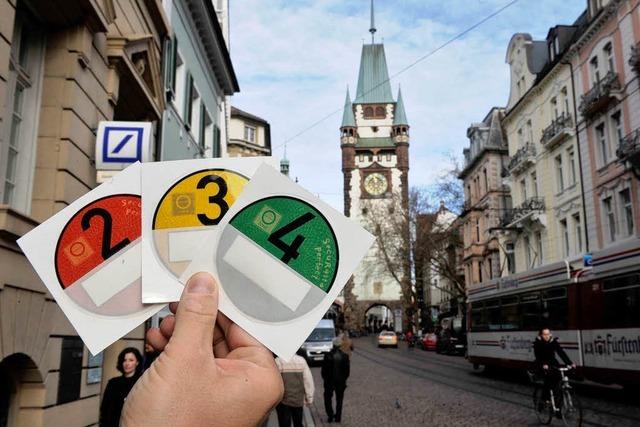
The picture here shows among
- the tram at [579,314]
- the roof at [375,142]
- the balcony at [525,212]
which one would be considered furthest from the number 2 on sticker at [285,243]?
the roof at [375,142]

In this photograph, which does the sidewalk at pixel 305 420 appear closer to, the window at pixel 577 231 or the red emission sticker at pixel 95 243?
the red emission sticker at pixel 95 243

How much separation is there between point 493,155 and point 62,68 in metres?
43.4

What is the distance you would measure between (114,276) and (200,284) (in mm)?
361

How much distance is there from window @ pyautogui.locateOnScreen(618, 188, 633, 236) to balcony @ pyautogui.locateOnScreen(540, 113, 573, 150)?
19.1 feet

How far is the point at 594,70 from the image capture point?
95.7 ft

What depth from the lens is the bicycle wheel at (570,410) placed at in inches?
439

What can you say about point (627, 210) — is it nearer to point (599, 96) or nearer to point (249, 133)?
point (599, 96)

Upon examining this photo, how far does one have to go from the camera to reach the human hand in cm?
140

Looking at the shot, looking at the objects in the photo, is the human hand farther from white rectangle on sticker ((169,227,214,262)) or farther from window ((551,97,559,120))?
window ((551,97,559,120))

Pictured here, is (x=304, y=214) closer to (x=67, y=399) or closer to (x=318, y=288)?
(x=318, y=288)

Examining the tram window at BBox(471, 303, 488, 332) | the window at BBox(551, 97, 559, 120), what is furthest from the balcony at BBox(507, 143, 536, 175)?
the tram window at BBox(471, 303, 488, 332)

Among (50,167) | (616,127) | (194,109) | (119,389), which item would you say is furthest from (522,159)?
(119,389)

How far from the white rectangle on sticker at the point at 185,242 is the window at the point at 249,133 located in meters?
48.5

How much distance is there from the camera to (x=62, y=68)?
7523 mm
